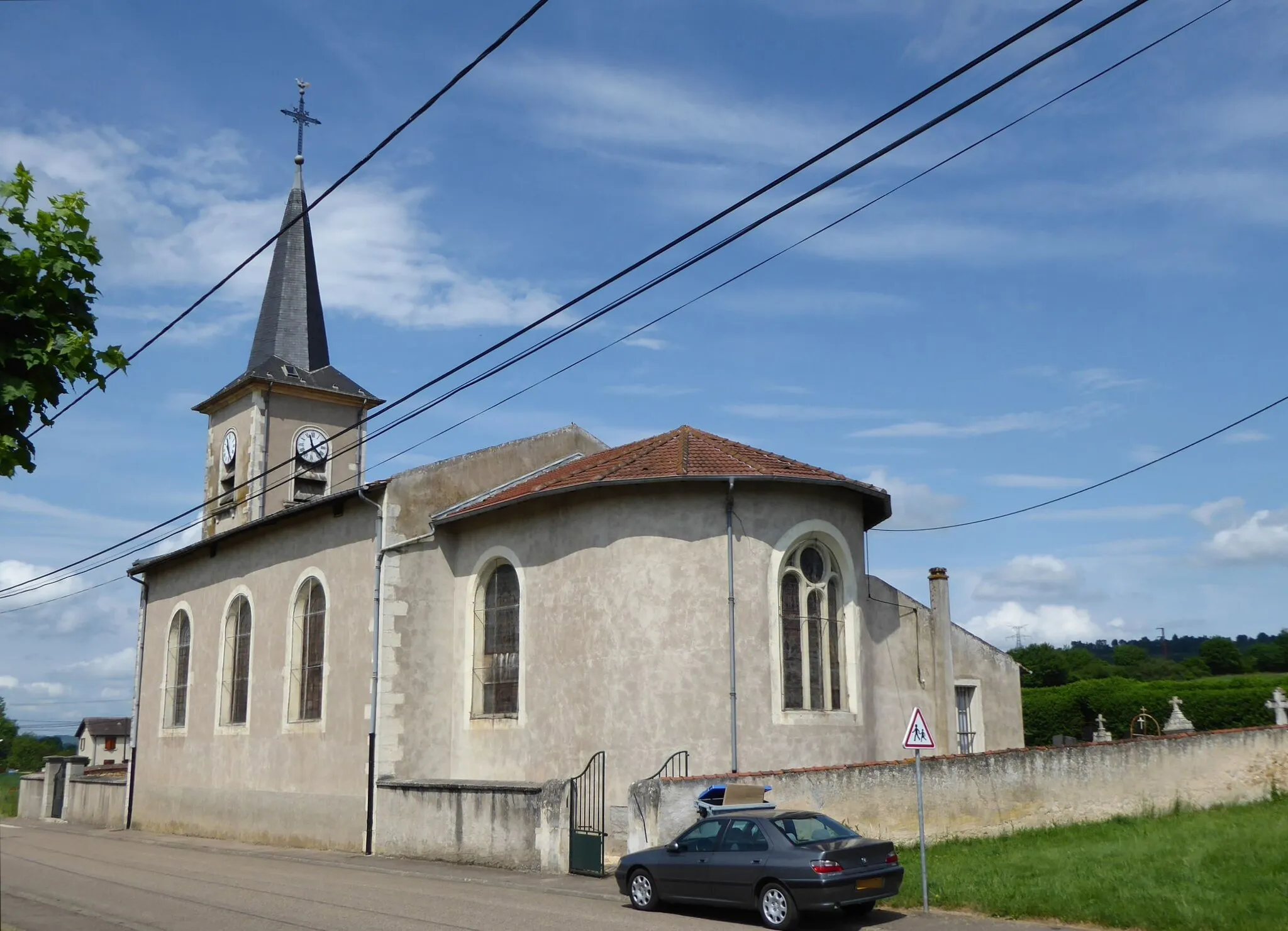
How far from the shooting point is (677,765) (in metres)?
19.6

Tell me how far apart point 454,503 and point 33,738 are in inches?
2777

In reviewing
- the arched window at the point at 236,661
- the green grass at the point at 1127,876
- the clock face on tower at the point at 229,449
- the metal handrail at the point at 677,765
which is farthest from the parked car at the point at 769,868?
the clock face on tower at the point at 229,449

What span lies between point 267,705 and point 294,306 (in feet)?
57.6

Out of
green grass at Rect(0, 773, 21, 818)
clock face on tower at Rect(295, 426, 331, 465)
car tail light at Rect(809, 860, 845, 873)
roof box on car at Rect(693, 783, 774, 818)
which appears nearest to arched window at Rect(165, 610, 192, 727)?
clock face on tower at Rect(295, 426, 331, 465)

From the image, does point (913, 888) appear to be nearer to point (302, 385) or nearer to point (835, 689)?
point (835, 689)

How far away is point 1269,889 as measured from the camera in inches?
523

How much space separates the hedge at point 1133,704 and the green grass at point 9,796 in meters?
32.6

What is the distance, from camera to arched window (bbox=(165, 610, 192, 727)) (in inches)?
1251

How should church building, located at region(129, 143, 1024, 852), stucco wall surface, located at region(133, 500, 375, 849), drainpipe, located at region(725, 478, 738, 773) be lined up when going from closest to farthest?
drainpipe, located at region(725, 478, 738, 773)
church building, located at region(129, 143, 1024, 852)
stucco wall surface, located at region(133, 500, 375, 849)

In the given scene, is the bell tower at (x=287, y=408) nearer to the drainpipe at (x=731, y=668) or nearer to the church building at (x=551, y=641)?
the church building at (x=551, y=641)

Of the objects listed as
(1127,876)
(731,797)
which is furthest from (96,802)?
(1127,876)

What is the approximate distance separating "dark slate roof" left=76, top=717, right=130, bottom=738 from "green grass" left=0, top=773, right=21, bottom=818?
157 feet

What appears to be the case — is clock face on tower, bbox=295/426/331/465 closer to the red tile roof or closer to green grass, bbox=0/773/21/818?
green grass, bbox=0/773/21/818

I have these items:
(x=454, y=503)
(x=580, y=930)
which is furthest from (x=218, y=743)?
(x=580, y=930)
